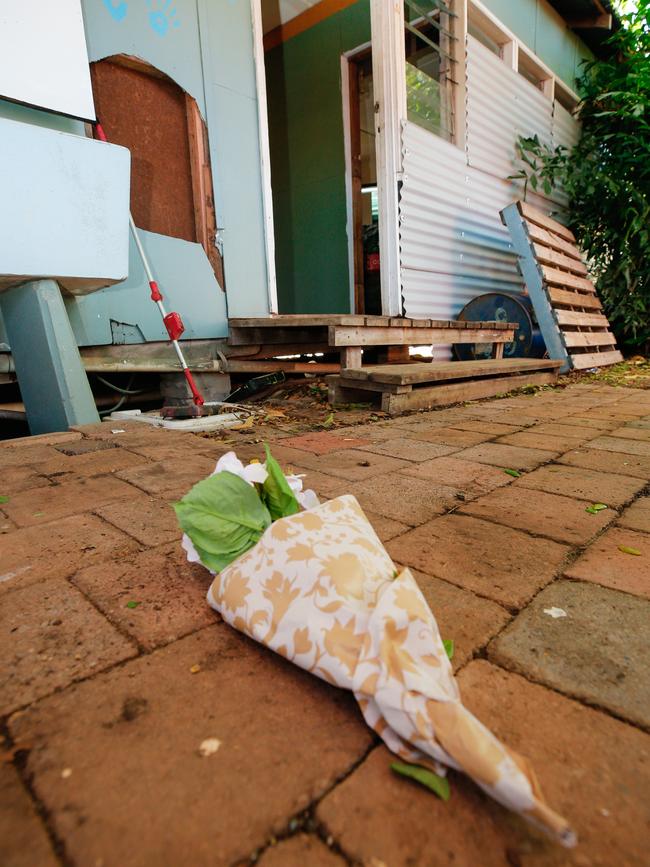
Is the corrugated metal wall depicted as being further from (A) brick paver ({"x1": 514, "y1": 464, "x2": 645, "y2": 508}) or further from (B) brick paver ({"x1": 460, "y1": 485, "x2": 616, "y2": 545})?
(B) brick paver ({"x1": 460, "y1": 485, "x2": 616, "y2": 545})

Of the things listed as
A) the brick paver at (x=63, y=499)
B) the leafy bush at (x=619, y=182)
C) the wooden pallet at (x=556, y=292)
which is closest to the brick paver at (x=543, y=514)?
the brick paver at (x=63, y=499)

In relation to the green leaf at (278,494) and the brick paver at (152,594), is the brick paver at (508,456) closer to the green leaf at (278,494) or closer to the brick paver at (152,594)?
the green leaf at (278,494)

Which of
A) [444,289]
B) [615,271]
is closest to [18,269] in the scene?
[444,289]

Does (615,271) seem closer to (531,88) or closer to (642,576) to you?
(531,88)

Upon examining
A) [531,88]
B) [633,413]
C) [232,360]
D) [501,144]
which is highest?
[531,88]

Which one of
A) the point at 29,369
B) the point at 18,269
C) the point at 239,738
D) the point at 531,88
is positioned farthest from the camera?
the point at 531,88

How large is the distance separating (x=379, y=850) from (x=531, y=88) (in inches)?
320

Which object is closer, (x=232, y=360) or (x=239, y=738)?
(x=239, y=738)

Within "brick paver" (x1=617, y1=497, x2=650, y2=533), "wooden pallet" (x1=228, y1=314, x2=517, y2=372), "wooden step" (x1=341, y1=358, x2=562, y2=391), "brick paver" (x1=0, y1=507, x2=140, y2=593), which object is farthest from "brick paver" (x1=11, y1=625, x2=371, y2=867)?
"wooden pallet" (x1=228, y1=314, x2=517, y2=372)

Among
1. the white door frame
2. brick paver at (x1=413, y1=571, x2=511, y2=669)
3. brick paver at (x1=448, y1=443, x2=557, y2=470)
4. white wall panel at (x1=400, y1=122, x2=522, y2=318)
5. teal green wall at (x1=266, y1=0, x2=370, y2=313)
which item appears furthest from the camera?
teal green wall at (x1=266, y1=0, x2=370, y2=313)

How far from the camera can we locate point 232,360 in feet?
13.2

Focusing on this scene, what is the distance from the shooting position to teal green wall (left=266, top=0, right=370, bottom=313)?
586 cm

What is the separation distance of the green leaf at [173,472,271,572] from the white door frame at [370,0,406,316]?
4.13 metres

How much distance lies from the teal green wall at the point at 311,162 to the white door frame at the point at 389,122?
128 cm
